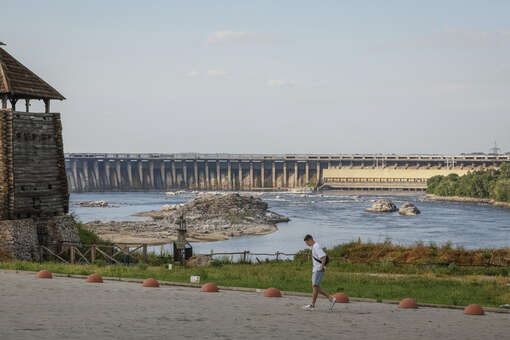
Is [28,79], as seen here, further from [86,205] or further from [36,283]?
[86,205]

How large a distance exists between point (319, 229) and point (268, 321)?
70.8 meters

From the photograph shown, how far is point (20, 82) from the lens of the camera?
36.8m

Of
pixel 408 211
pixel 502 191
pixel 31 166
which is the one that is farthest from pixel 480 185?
pixel 31 166

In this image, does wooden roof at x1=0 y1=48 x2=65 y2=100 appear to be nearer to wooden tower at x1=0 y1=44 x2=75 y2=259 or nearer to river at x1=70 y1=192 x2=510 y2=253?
wooden tower at x1=0 y1=44 x2=75 y2=259

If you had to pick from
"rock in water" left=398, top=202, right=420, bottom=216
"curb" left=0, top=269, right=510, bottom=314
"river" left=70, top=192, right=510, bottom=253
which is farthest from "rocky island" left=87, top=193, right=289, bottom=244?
"curb" left=0, top=269, right=510, bottom=314

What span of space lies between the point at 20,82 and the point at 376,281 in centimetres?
2138

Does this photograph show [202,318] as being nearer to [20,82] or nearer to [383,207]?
[20,82]

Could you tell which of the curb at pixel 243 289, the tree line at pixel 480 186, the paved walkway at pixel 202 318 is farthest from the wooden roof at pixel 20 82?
the tree line at pixel 480 186

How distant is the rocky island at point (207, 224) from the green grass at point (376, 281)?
1770 inches

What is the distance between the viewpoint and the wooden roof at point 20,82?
118 ft

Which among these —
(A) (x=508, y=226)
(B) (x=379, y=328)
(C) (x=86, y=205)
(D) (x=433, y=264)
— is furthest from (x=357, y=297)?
(C) (x=86, y=205)

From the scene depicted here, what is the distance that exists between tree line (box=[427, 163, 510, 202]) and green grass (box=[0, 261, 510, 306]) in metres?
113

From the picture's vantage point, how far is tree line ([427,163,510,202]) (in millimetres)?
139500

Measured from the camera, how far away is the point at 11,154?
118 feet
